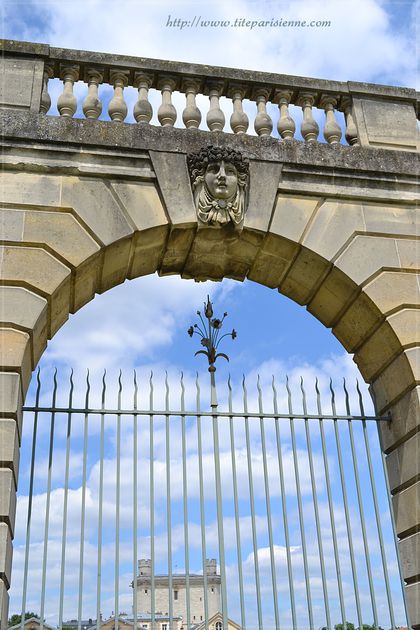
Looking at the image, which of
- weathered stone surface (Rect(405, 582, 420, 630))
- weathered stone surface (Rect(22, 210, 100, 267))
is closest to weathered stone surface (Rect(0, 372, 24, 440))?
weathered stone surface (Rect(22, 210, 100, 267))

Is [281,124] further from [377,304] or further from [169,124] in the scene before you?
[377,304]

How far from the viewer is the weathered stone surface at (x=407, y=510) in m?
5.52

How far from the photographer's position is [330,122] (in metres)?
6.76

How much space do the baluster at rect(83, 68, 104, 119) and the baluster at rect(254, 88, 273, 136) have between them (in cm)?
157

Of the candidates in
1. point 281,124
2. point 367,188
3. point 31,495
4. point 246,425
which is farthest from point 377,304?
point 31,495

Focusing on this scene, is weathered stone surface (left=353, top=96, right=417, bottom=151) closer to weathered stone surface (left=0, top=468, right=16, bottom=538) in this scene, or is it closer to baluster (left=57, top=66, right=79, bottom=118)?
baluster (left=57, top=66, right=79, bottom=118)

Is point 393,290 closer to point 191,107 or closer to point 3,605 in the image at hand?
point 191,107

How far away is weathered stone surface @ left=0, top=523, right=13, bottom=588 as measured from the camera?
4434 mm

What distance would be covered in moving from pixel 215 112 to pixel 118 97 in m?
0.96

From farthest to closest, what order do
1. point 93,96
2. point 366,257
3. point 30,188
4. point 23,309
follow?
point 93,96 → point 366,257 → point 30,188 → point 23,309

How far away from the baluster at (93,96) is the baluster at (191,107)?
0.83 m

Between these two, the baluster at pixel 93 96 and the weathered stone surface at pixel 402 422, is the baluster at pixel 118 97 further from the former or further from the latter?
the weathered stone surface at pixel 402 422

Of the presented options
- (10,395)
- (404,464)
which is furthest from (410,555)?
(10,395)

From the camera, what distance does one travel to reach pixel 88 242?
Result: 5574mm
